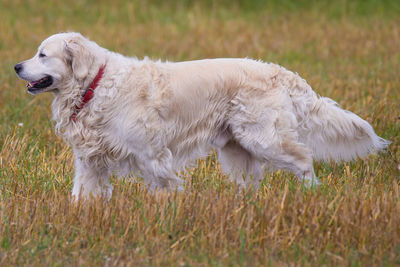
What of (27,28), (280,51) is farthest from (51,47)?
(27,28)

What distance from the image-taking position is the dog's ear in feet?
15.2

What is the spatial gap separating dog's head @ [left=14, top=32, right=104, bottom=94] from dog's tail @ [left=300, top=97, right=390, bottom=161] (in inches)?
70.7

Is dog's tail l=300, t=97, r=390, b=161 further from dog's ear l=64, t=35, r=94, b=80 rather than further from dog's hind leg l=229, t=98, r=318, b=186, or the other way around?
dog's ear l=64, t=35, r=94, b=80

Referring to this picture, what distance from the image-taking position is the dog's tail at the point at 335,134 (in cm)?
521

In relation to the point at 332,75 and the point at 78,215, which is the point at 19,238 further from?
the point at 332,75

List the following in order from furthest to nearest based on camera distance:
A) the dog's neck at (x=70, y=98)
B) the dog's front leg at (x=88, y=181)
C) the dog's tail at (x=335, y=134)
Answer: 1. the dog's tail at (x=335, y=134)
2. the dog's front leg at (x=88, y=181)
3. the dog's neck at (x=70, y=98)

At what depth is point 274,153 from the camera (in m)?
4.99

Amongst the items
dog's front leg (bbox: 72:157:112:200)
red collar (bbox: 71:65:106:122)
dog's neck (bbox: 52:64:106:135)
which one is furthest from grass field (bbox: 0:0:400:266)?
red collar (bbox: 71:65:106:122)

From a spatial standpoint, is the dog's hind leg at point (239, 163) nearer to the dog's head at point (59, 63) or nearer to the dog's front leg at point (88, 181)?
the dog's front leg at point (88, 181)

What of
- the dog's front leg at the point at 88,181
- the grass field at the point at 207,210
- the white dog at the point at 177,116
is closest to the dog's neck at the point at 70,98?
the white dog at the point at 177,116

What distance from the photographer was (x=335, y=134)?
5.27 metres

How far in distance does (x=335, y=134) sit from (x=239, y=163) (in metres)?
0.82

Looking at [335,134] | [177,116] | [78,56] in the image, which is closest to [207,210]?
[177,116]

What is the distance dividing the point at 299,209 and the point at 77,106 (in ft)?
5.87
